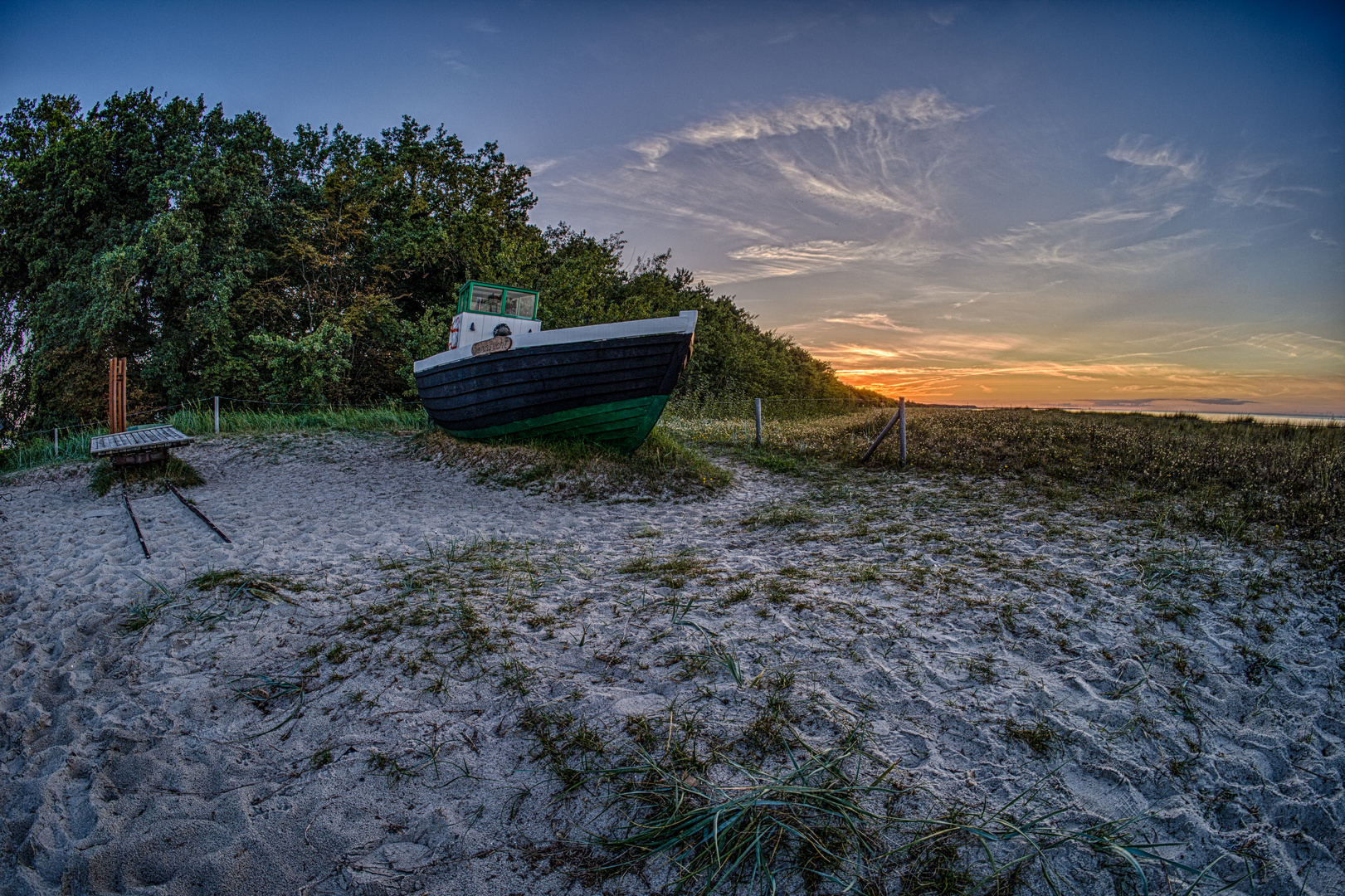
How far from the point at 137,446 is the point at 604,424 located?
6.35 m

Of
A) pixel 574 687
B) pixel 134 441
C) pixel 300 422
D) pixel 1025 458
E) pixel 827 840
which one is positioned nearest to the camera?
pixel 827 840

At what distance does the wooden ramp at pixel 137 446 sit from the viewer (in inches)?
304

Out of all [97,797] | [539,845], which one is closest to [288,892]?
[539,845]

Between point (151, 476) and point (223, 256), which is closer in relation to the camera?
point (151, 476)

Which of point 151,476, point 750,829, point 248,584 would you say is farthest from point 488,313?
point 750,829

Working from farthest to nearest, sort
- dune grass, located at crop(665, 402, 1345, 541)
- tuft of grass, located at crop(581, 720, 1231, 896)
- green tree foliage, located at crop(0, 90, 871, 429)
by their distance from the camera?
1. green tree foliage, located at crop(0, 90, 871, 429)
2. dune grass, located at crop(665, 402, 1345, 541)
3. tuft of grass, located at crop(581, 720, 1231, 896)

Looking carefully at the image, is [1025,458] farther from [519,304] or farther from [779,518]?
[519,304]

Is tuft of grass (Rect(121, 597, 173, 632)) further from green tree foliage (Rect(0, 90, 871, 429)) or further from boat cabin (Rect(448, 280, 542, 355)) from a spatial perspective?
green tree foliage (Rect(0, 90, 871, 429))

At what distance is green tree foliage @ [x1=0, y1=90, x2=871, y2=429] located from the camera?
1557cm

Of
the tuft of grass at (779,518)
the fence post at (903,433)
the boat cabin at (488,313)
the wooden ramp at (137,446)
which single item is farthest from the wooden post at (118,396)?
the fence post at (903,433)

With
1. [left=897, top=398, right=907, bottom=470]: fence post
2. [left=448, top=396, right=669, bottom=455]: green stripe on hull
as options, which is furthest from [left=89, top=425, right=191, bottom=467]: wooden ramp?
[left=897, top=398, right=907, bottom=470]: fence post

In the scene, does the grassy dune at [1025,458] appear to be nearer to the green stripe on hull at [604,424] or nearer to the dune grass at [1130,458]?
the dune grass at [1130,458]

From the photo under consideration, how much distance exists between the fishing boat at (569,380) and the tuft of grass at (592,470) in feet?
0.75

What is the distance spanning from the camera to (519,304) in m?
10.2
